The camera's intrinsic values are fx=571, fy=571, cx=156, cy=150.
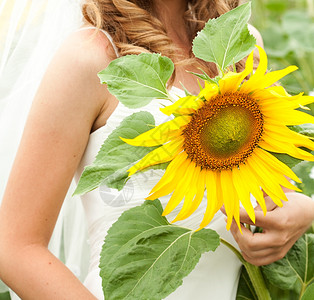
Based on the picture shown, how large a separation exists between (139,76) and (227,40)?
112mm

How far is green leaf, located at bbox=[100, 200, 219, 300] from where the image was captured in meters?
0.65

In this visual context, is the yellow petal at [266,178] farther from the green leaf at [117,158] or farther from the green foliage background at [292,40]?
the green foliage background at [292,40]

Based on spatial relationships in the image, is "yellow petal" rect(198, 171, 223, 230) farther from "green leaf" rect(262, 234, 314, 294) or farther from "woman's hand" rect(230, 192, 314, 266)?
"green leaf" rect(262, 234, 314, 294)

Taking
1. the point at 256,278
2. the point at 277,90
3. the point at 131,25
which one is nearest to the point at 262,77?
the point at 277,90

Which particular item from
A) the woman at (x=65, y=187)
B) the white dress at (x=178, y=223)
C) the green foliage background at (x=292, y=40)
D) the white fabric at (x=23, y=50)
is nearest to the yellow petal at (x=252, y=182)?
the woman at (x=65, y=187)

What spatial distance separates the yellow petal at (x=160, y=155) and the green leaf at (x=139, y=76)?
6 cm

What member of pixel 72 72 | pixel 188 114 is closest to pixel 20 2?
pixel 72 72

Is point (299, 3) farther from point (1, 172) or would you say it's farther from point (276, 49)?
point (1, 172)

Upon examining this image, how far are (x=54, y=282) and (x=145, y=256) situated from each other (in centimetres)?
30

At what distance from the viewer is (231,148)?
0.66 meters

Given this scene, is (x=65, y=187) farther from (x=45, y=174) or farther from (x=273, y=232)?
(x=273, y=232)

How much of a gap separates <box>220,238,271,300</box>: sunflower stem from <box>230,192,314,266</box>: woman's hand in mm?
13

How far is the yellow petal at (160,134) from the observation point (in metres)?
0.60

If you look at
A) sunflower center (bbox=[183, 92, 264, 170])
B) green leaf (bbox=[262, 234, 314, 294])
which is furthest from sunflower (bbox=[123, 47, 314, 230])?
green leaf (bbox=[262, 234, 314, 294])
